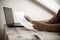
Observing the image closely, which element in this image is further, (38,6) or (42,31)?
(38,6)

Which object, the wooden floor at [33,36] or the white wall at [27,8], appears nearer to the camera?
the wooden floor at [33,36]

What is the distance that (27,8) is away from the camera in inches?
68.0

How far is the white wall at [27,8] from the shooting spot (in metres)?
1.67

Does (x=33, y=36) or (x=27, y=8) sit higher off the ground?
(x=27, y=8)

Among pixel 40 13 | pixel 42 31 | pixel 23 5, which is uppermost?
pixel 23 5

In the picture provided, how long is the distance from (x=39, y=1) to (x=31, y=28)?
71 cm

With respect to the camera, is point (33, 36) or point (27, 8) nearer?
point (33, 36)

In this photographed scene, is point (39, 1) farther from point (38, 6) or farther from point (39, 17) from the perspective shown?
point (39, 17)

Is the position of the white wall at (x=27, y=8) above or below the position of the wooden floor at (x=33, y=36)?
above

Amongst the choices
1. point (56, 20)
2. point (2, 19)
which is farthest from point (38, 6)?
point (56, 20)

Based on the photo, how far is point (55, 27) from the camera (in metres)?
1.01

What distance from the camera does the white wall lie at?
1666 millimetres

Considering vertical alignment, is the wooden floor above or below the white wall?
below

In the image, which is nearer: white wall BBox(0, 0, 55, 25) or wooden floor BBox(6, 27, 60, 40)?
wooden floor BBox(6, 27, 60, 40)
